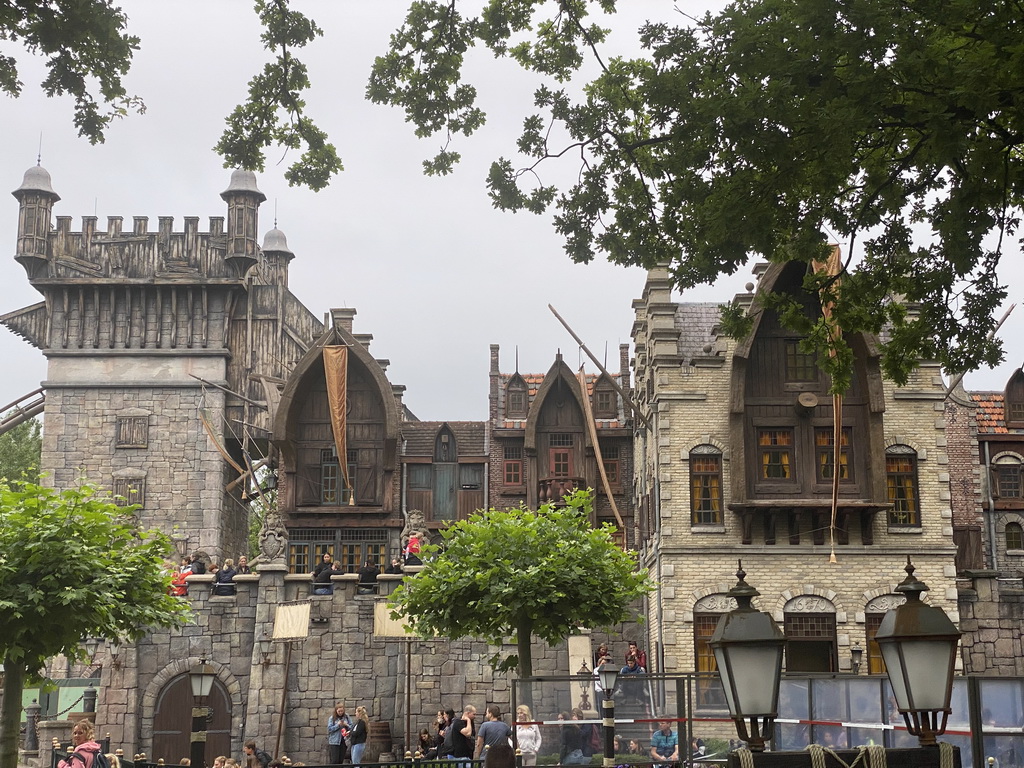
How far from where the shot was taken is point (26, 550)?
1984cm

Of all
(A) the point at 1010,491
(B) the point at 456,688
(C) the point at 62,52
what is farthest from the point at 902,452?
(C) the point at 62,52

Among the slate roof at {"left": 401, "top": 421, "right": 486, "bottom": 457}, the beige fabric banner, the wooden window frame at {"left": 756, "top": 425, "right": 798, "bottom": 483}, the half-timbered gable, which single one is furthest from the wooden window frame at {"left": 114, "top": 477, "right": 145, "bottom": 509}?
the wooden window frame at {"left": 756, "top": 425, "right": 798, "bottom": 483}

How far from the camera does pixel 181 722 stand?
29578mm

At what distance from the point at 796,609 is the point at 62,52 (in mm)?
23862

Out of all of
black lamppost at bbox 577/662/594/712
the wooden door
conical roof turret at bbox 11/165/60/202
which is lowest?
black lamppost at bbox 577/662/594/712

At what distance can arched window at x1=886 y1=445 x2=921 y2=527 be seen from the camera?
30.5 m

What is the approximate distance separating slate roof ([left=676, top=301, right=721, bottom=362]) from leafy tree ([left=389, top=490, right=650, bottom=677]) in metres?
8.72

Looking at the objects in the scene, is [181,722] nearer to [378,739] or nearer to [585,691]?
[378,739]

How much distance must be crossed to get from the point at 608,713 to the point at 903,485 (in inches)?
691

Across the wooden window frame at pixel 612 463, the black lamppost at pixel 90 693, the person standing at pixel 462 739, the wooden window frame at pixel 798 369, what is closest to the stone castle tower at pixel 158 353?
the black lamppost at pixel 90 693

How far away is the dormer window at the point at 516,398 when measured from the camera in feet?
123

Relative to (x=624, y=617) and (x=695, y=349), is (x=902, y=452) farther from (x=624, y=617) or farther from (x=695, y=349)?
(x=624, y=617)

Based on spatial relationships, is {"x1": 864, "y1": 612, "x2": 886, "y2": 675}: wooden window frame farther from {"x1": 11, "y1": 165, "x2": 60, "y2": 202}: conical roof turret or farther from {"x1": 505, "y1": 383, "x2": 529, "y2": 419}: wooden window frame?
{"x1": 11, "y1": 165, "x2": 60, "y2": 202}: conical roof turret

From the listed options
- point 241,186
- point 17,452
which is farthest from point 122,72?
point 17,452
